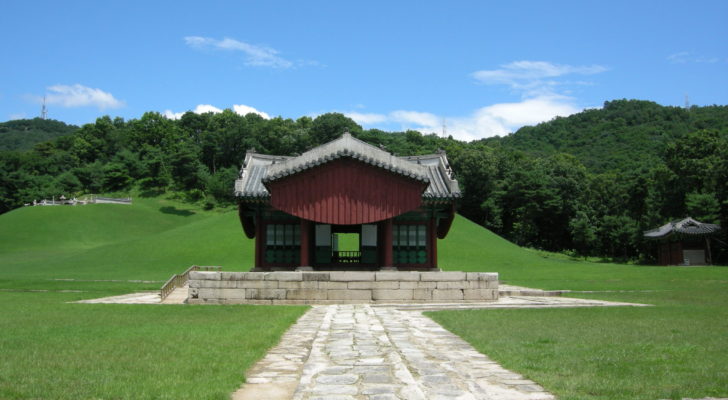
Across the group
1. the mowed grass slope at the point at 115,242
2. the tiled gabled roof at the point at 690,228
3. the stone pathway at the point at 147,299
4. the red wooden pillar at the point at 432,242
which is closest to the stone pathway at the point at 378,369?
the stone pathway at the point at 147,299

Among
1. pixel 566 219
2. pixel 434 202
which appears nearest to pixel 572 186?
pixel 566 219

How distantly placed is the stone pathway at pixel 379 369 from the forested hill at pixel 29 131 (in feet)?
571

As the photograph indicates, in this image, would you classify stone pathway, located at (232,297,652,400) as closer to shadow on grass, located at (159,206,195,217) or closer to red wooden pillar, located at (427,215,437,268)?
red wooden pillar, located at (427,215,437,268)

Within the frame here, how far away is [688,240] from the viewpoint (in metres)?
55.1

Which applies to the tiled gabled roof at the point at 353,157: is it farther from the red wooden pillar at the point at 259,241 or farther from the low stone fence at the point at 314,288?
the low stone fence at the point at 314,288

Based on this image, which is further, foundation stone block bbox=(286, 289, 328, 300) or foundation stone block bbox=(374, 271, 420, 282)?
foundation stone block bbox=(374, 271, 420, 282)

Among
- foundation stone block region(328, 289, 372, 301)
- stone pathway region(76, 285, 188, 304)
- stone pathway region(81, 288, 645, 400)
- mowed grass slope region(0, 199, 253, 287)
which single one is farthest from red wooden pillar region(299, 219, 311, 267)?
mowed grass slope region(0, 199, 253, 287)

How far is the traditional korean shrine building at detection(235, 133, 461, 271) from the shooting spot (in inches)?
889

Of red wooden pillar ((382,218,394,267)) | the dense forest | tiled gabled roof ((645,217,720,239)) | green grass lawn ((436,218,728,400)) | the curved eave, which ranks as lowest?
green grass lawn ((436,218,728,400))

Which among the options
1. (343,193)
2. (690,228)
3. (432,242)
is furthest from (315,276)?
(690,228)

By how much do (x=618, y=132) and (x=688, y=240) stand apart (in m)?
51.7

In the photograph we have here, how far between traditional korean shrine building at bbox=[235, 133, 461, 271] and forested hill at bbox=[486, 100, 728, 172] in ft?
210

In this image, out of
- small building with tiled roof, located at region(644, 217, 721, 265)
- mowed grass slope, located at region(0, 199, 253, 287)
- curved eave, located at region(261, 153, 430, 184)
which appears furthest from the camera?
small building with tiled roof, located at region(644, 217, 721, 265)

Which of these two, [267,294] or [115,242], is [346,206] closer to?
[267,294]
